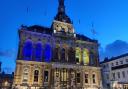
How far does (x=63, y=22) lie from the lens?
37.5 meters

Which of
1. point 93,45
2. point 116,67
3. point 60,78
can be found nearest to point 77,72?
point 60,78

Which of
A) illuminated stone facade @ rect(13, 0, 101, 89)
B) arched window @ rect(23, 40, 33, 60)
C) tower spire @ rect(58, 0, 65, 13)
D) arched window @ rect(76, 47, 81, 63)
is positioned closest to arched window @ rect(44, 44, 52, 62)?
illuminated stone facade @ rect(13, 0, 101, 89)

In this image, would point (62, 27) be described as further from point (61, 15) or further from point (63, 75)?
point (63, 75)

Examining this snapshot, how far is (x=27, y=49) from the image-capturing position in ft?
106

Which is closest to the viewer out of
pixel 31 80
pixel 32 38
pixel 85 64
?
pixel 31 80

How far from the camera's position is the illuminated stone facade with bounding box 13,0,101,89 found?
3097 centimetres

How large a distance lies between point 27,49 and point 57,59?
6.50m

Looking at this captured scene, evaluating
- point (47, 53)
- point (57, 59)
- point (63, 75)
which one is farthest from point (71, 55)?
point (47, 53)

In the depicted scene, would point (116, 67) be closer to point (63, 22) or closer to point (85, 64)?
point (85, 64)

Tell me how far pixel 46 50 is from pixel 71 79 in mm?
8034

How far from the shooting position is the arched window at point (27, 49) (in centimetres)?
3166

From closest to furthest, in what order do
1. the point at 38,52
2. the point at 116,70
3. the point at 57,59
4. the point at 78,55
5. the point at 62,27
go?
the point at 38,52 < the point at 57,59 < the point at 78,55 < the point at 62,27 < the point at 116,70

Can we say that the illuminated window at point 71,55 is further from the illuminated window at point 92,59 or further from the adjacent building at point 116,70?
the adjacent building at point 116,70

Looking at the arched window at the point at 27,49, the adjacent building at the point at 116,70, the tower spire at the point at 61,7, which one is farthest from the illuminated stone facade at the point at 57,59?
the adjacent building at the point at 116,70
